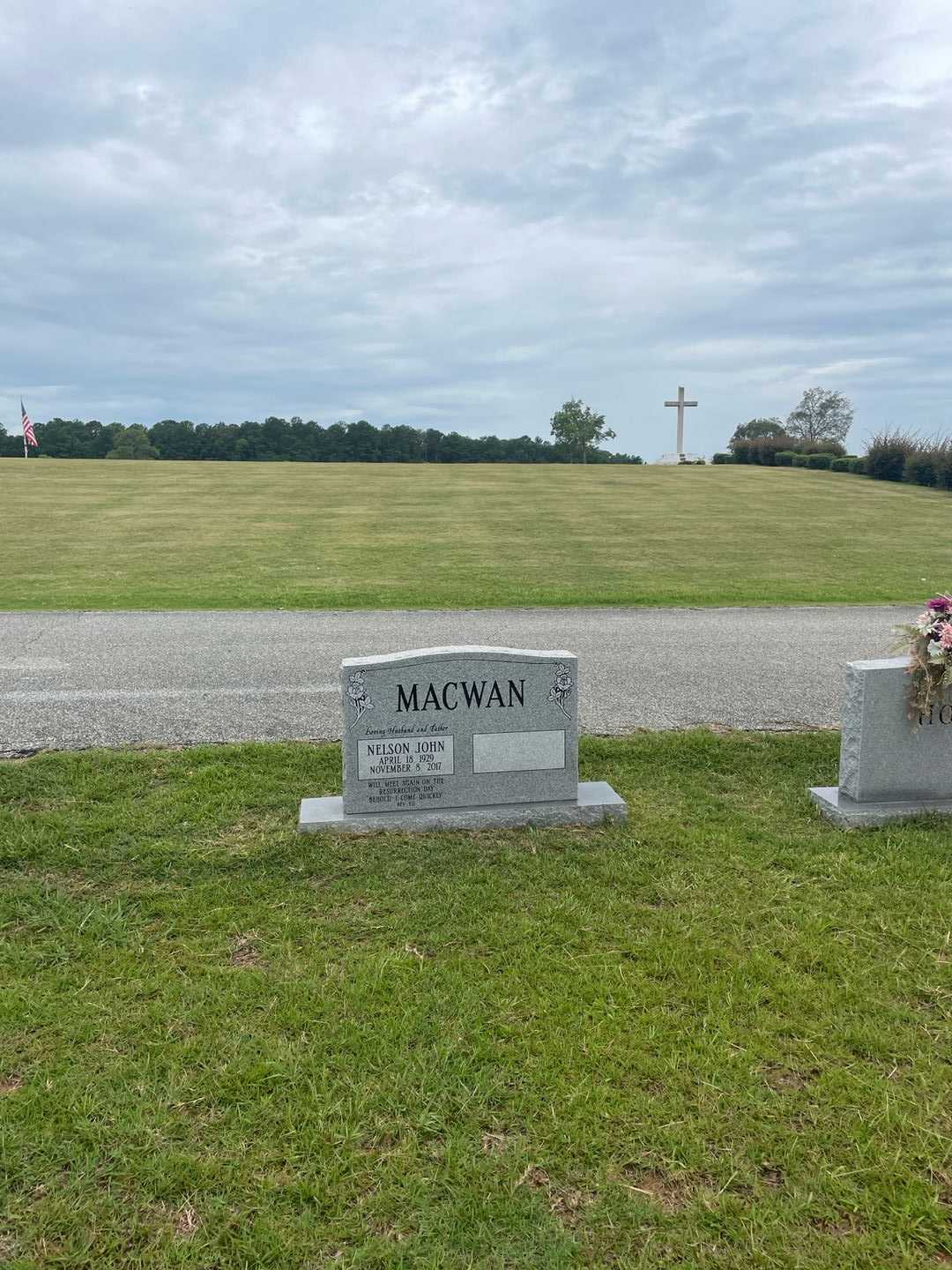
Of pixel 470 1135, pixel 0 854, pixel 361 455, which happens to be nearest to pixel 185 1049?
pixel 470 1135

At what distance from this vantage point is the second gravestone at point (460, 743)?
196 inches

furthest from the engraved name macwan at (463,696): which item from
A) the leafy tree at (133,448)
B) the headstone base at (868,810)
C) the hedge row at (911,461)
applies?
the leafy tree at (133,448)

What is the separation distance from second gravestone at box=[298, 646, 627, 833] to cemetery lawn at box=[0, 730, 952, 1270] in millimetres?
234

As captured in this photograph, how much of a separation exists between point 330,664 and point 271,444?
69851mm

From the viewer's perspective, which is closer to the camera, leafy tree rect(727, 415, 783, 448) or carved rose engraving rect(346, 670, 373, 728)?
carved rose engraving rect(346, 670, 373, 728)

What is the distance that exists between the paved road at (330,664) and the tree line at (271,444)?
63961 millimetres

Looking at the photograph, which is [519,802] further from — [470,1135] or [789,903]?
[470,1135]

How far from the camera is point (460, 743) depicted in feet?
16.7

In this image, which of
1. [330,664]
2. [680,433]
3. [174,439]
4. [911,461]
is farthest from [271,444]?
[330,664]

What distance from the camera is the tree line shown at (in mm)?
74625

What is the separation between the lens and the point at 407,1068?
294 centimetres

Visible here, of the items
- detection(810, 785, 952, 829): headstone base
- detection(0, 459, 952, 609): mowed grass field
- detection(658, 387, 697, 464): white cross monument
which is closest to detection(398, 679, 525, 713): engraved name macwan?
detection(810, 785, 952, 829): headstone base

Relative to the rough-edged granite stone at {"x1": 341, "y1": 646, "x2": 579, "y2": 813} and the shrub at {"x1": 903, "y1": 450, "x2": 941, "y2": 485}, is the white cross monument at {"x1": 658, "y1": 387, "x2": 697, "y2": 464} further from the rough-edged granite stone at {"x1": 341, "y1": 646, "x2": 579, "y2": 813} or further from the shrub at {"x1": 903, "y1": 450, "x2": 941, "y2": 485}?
the rough-edged granite stone at {"x1": 341, "y1": 646, "x2": 579, "y2": 813}

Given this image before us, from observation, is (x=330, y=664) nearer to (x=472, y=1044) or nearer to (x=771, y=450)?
(x=472, y=1044)
